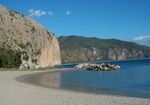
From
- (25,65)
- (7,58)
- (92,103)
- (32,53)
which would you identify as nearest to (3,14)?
(32,53)

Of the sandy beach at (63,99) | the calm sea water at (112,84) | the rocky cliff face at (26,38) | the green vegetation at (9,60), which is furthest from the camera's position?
the rocky cliff face at (26,38)

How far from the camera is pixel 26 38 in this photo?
493 ft

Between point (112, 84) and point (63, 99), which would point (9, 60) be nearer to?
point (112, 84)

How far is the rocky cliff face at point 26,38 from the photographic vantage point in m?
136

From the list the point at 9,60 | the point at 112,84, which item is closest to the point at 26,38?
the point at 9,60

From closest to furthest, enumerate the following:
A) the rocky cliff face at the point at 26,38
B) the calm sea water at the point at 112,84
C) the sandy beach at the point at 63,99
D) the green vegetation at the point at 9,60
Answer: the sandy beach at the point at 63,99 < the calm sea water at the point at 112,84 < the green vegetation at the point at 9,60 < the rocky cliff face at the point at 26,38

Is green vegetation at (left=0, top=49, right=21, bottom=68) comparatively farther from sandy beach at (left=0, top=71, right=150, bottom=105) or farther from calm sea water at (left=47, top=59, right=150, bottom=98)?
sandy beach at (left=0, top=71, right=150, bottom=105)

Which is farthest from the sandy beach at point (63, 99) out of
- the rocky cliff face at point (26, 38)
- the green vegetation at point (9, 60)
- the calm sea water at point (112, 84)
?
the rocky cliff face at point (26, 38)

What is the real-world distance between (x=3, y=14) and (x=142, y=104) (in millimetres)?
129028

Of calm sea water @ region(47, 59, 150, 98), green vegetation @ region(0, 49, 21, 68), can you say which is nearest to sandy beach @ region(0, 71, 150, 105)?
calm sea water @ region(47, 59, 150, 98)

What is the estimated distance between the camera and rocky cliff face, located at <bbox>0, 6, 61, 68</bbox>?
135600 millimetres

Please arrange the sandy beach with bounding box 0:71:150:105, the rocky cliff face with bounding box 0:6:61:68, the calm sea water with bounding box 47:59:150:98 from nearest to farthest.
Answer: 1. the sandy beach with bounding box 0:71:150:105
2. the calm sea water with bounding box 47:59:150:98
3. the rocky cliff face with bounding box 0:6:61:68

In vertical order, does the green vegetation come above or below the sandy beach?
above

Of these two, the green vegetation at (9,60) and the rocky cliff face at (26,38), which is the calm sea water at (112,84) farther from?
the rocky cliff face at (26,38)
